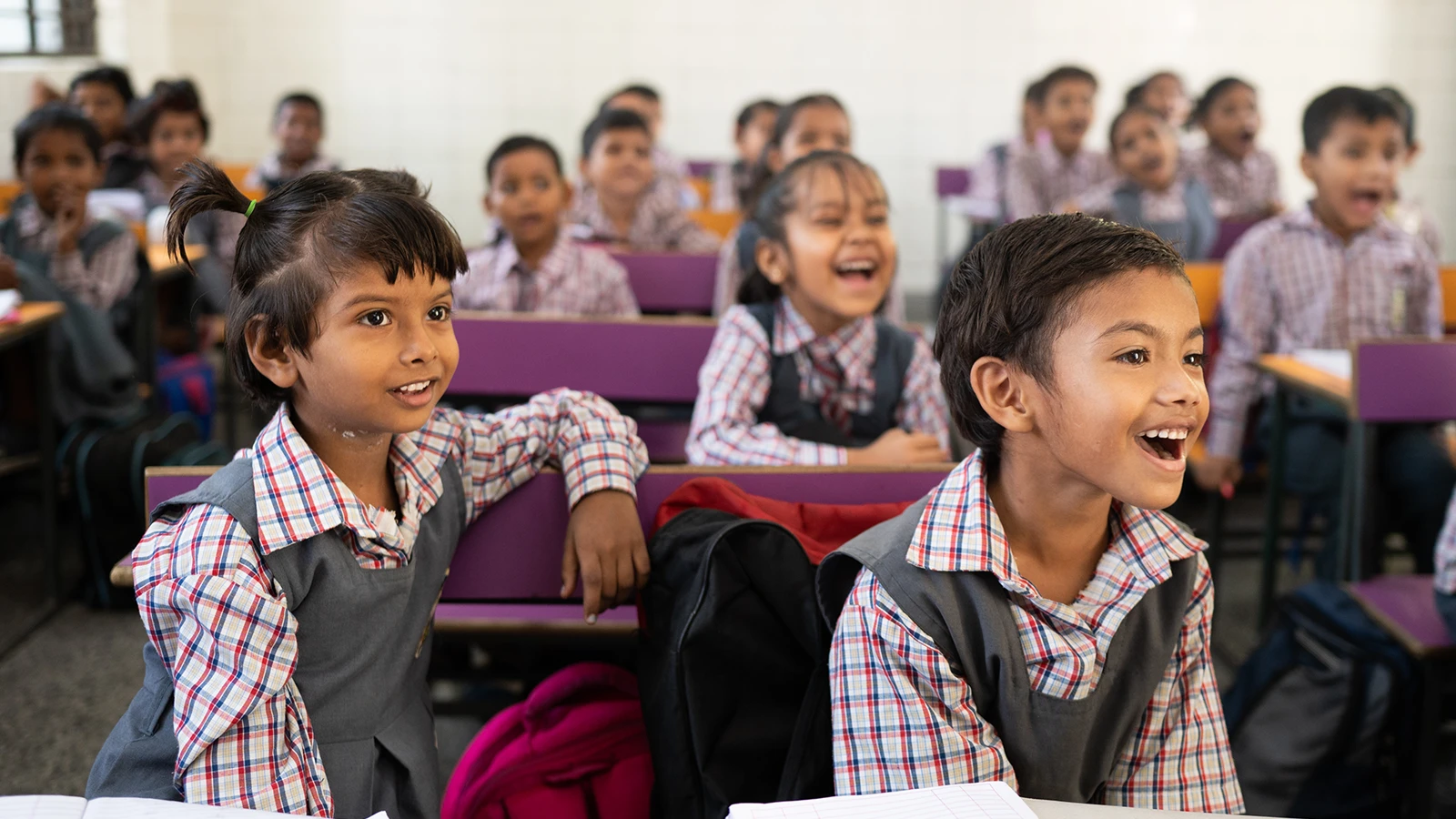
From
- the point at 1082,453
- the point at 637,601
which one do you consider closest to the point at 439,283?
the point at 637,601

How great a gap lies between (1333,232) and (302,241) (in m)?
2.66

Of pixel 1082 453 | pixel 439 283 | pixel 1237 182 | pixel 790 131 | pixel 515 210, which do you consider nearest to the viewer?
pixel 1082 453

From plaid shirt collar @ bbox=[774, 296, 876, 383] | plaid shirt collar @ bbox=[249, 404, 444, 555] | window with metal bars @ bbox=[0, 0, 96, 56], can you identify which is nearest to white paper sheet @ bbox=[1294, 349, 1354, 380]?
plaid shirt collar @ bbox=[774, 296, 876, 383]

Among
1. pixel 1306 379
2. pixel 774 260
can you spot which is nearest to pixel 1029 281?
pixel 774 260

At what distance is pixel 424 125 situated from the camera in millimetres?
7285

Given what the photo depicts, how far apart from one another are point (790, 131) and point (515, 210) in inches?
46.0

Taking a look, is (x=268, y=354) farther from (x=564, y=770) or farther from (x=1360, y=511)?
(x=1360, y=511)

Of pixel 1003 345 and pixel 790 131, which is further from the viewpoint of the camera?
pixel 790 131

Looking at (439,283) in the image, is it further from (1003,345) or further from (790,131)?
(790,131)

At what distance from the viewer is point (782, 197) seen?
2.18 metres

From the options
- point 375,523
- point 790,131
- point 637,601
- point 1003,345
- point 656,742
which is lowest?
point 656,742

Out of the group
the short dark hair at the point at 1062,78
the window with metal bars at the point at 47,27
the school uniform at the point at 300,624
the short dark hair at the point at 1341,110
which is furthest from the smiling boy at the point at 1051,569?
the window with metal bars at the point at 47,27

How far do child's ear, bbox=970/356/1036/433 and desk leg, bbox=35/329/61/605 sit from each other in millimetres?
2391

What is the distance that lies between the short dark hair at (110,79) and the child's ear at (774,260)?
424 centimetres
